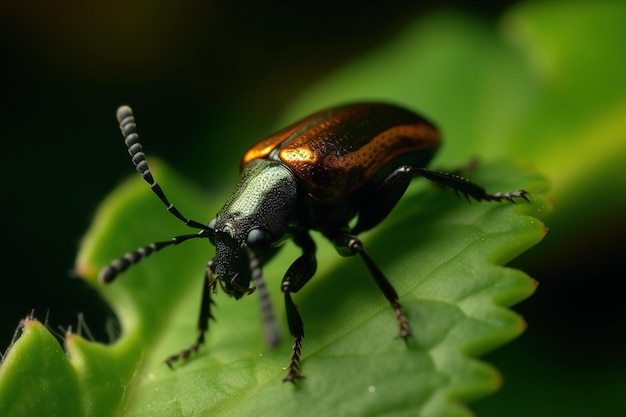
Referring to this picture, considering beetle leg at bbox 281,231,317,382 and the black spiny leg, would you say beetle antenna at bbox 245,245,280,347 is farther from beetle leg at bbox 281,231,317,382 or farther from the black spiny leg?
the black spiny leg

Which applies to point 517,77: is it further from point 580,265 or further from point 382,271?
point 382,271

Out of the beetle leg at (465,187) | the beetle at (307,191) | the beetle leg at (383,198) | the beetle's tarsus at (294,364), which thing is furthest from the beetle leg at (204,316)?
the beetle leg at (465,187)

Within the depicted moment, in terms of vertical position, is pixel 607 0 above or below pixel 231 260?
above

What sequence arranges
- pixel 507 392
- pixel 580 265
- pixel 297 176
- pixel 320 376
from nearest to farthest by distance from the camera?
pixel 320 376, pixel 297 176, pixel 507 392, pixel 580 265

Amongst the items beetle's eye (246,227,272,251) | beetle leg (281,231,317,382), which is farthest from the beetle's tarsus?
beetle's eye (246,227,272,251)

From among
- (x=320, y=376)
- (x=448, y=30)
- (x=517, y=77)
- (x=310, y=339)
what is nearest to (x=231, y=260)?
(x=310, y=339)

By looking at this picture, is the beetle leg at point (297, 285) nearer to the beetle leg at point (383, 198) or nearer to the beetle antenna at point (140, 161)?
the beetle leg at point (383, 198)

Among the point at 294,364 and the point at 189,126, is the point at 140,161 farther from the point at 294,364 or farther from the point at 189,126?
the point at 189,126
